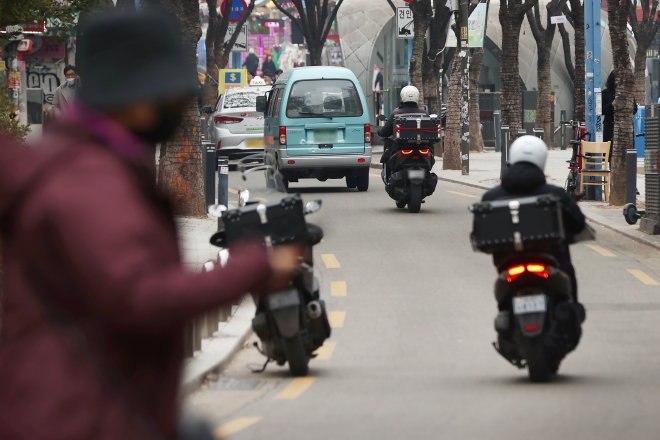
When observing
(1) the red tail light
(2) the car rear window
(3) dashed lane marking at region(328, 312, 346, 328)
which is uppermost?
(2) the car rear window

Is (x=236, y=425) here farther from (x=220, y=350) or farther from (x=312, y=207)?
(x=220, y=350)

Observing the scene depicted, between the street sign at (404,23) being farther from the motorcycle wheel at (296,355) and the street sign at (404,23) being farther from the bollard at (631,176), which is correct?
the motorcycle wheel at (296,355)

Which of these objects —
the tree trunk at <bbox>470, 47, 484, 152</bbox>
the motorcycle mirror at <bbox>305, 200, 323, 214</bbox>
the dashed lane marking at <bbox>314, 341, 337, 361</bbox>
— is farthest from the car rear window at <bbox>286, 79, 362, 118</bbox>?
the tree trunk at <bbox>470, 47, 484, 152</bbox>

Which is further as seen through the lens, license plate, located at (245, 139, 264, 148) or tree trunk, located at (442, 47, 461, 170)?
tree trunk, located at (442, 47, 461, 170)

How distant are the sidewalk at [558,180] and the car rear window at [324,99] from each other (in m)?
3.17

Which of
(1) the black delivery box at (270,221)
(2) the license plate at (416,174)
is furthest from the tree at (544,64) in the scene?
(1) the black delivery box at (270,221)

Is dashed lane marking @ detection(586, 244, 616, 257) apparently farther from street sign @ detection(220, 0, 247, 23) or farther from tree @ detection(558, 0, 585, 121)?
street sign @ detection(220, 0, 247, 23)

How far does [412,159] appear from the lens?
1717 centimetres

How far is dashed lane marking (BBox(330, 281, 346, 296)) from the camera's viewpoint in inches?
432

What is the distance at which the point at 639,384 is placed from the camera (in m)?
7.13

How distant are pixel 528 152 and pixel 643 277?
5.18m

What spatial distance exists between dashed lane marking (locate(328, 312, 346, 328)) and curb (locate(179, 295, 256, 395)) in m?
0.64

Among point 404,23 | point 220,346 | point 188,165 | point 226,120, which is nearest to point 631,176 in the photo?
point 188,165

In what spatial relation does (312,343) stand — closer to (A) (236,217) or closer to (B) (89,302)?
(A) (236,217)
